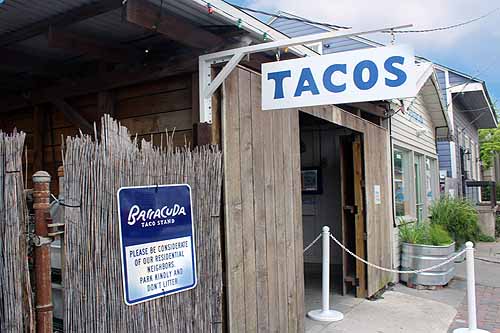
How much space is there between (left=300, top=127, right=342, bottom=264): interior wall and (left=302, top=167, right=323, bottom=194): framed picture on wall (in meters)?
0.07

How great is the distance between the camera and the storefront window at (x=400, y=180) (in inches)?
328

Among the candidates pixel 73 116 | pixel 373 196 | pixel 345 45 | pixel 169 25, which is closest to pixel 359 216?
pixel 373 196

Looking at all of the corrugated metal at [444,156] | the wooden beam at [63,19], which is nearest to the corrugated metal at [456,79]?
the corrugated metal at [444,156]

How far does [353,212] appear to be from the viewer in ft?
22.2

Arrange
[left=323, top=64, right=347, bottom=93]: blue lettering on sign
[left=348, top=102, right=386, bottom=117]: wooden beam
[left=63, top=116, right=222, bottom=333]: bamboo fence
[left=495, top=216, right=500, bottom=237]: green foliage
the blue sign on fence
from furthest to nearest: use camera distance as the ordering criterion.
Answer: [left=495, top=216, right=500, bottom=237]: green foliage
[left=348, top=102, right=386, bottom=117]: wooden beam
[left=323, top=64, right=347, bottom=93]: blue lettering on sign
the blue sign on fence
[left=63, top=116, right=222, bottom=333]: bamboo fence

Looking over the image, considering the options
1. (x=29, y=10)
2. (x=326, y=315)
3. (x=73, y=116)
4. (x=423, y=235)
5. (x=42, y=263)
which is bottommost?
(x=326, y=315)

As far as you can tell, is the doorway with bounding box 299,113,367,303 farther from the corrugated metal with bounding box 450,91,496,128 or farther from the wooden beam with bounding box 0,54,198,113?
the corrugated metal with bounding box 450,91,496,128

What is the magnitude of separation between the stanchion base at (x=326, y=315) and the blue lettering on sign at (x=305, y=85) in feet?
10.6

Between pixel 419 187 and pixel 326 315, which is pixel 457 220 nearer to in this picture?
pixel 419 187

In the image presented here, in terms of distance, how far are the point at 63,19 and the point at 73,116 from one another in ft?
4.59

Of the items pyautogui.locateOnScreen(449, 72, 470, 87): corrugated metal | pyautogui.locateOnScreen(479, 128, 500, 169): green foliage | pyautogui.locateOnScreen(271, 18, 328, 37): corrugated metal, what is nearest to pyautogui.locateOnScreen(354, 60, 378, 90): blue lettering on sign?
pyautogui.locateOnScreen(271, 18, 328, 37): corrugated metal

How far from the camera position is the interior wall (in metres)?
8.23

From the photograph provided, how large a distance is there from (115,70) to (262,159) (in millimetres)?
1490

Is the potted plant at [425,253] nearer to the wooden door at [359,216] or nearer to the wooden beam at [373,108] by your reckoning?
the wooden door at [359,216]
